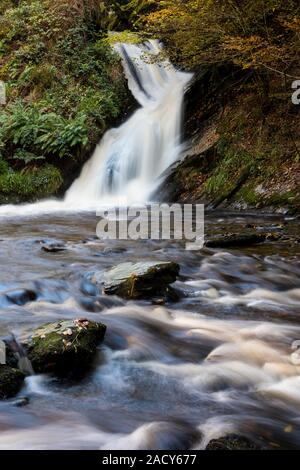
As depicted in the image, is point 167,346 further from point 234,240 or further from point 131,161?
point 131,161

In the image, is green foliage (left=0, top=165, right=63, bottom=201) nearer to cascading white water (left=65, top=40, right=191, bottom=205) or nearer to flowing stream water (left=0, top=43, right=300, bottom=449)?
cascading white water (left=65, top=40, right=191, bottom=205)

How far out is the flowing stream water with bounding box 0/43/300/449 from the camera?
2.81m

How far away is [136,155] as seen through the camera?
13.0m

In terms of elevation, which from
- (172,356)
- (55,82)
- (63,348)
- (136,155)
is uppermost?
(55,82)

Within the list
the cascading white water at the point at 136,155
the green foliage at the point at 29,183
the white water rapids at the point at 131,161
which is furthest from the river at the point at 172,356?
the green foliage at the point at 29,183

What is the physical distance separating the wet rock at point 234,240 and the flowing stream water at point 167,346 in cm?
20

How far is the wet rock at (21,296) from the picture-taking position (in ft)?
15.8

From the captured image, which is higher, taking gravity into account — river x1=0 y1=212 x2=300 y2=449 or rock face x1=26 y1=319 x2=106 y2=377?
rock face x1=26 y1=319 x2=106 y2=377

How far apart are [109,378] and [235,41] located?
7337 mm

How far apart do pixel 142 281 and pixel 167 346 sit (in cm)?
107

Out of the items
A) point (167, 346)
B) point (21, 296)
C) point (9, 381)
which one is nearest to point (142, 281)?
point (167, 346)

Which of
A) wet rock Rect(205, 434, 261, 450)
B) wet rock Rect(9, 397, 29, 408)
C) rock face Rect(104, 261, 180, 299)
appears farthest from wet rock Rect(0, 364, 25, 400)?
rock face Rect(104, 261, 180, 299)

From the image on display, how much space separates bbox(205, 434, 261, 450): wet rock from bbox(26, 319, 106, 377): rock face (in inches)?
49.0

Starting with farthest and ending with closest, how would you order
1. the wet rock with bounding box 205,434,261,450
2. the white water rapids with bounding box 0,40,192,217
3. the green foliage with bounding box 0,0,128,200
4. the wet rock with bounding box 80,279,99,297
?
the green foliage with bounding box 0,0,128,200, the white water rapids with bounding box 0,40,192,217, the wet rock with bounding box 80,279,99,297, the wet rock with bounding box 205,434,261,450
